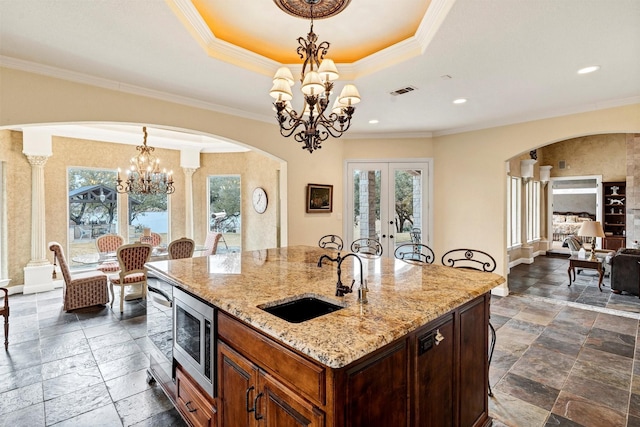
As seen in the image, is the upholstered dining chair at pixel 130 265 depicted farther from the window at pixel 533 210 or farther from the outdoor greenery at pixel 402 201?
the window at pixel 533 210

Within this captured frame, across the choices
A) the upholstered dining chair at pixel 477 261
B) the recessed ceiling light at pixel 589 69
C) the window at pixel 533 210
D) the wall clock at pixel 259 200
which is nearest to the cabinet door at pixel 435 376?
the upholstered dining chair at pixel 477 261

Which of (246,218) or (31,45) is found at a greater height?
(31,45)

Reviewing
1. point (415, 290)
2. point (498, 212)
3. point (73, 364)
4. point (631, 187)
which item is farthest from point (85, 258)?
point (631, 187)

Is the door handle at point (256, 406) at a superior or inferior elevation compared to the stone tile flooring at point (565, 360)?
superior

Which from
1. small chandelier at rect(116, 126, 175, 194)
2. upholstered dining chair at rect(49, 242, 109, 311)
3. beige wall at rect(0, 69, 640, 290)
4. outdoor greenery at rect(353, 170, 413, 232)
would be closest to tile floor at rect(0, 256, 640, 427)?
upholstered dining chair at rect(49, 242, 109, 311)

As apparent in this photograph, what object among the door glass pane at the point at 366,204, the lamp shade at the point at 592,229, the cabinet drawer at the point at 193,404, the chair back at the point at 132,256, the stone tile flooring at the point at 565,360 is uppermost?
the door glass pane at the point at 366,204

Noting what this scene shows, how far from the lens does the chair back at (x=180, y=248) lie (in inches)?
185

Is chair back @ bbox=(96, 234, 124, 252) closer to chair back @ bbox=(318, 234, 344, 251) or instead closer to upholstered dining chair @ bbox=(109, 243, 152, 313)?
Answer: upholstered dining chair @ bbox=(109, 243, 152, 313)

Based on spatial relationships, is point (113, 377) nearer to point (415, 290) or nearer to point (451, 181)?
point (415, 290)

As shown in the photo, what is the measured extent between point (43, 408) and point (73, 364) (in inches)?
26.4

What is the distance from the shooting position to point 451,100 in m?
3.95

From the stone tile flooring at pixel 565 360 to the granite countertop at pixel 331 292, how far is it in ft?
3.71

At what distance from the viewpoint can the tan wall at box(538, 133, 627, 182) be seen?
27.0ft

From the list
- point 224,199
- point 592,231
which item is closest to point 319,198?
point 224,199
